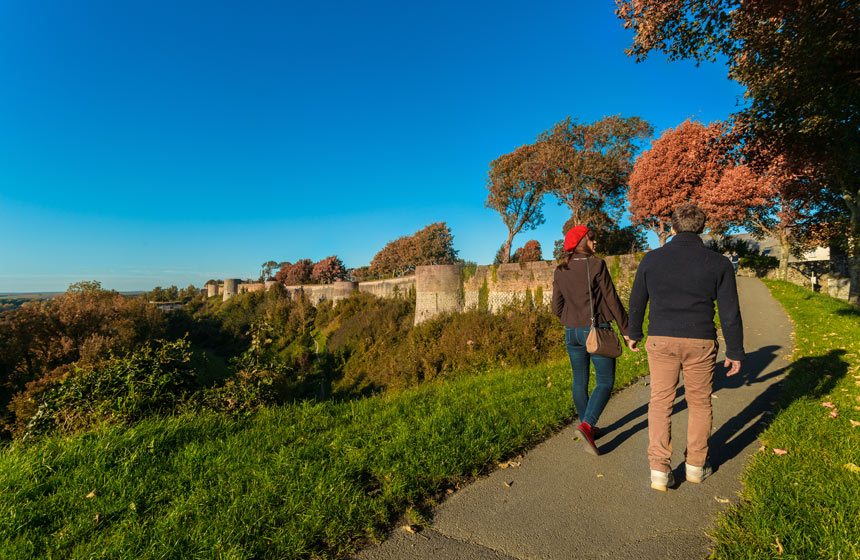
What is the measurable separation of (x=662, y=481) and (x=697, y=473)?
32 cm

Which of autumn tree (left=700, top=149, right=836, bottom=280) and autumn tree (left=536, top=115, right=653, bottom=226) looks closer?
autumn tree (left=700, top=149, right=836, bottom=280)

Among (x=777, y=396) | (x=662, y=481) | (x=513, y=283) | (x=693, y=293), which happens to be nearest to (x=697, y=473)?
(x=662, y=481)

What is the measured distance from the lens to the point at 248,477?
8.77 ft

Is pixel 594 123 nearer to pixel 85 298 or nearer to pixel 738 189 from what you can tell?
pixel 738 189

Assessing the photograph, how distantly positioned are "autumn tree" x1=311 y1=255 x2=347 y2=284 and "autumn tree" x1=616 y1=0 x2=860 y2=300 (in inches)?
2469

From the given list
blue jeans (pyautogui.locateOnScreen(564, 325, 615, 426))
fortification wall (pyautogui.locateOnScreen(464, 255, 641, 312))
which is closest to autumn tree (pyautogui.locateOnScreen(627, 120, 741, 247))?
fortification wall (pyautogui.locateOnScreen(464, 255, 641, 312))

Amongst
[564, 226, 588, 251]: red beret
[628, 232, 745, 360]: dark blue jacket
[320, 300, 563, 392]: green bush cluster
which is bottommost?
[320, 300, 563, 392]: green bush cluster

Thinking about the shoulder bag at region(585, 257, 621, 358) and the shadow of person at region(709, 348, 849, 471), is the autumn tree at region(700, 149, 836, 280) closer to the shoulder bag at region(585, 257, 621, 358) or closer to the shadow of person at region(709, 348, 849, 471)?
the shadow of person at region(709, 348, 849, 471)

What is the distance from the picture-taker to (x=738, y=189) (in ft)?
62.7

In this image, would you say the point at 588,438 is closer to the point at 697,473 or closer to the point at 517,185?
the point at 697,473

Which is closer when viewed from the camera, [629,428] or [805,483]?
[805,483]

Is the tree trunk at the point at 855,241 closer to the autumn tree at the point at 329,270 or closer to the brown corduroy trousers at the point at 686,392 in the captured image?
the brown corduroy trousers at the point at 686,392

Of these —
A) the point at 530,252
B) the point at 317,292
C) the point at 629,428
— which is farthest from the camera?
the point at 530,252

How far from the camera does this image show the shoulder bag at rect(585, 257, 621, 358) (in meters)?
3.22
